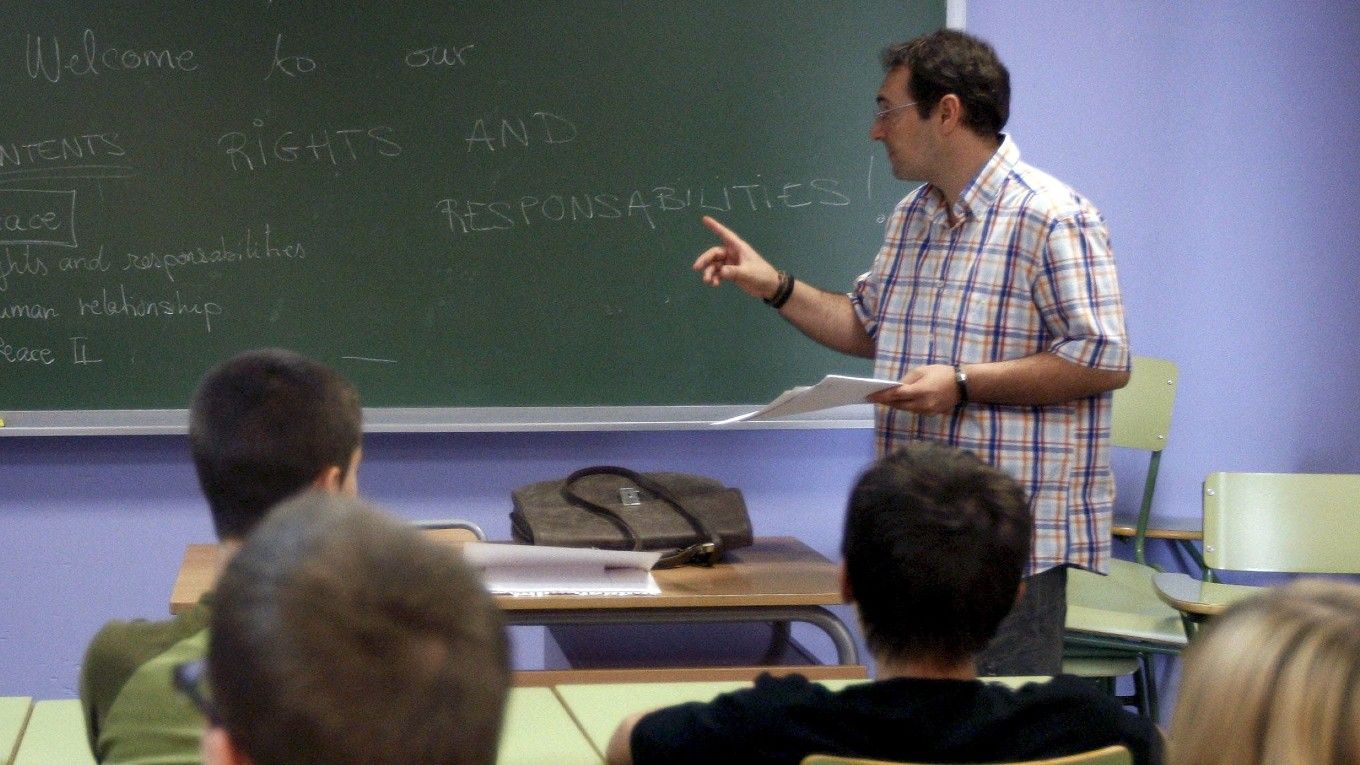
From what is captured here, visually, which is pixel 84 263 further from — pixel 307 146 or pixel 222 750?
pixel 222 750

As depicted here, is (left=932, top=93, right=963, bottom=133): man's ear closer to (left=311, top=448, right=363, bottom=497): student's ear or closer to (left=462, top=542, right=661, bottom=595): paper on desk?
(left=462, top=542, right=661, bottom=595): paper on desk

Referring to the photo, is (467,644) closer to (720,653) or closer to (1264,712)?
(1264,712)

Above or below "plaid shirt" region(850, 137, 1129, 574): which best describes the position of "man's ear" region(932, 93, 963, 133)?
above

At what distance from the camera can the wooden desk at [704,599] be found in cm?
266

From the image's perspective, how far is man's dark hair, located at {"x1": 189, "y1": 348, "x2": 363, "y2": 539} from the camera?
1748 mm

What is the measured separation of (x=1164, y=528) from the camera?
13.5 feet

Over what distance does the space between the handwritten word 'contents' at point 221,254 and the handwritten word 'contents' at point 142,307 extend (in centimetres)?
7

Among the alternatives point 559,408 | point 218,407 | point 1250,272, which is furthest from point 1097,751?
point 1250,272

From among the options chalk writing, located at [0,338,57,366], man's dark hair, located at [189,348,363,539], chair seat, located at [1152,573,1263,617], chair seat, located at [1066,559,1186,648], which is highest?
man's dark hair, located at [189,348,363,539]

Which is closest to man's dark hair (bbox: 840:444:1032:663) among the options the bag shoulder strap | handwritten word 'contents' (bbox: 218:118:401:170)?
the bag shoulder strap

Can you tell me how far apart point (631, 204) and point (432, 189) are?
0.52 m

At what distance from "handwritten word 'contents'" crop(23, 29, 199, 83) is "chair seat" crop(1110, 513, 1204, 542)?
2.81 metres

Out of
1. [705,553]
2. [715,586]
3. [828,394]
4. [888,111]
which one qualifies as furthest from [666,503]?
[888,111]

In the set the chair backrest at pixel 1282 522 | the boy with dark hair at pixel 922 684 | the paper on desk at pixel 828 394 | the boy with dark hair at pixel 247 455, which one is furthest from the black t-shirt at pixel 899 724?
the chair backrest at pixel 1282 522
